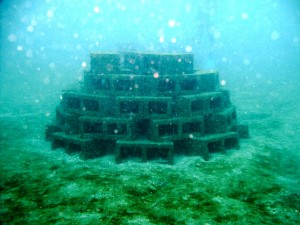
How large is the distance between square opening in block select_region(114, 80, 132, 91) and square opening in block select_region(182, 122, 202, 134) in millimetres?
2184

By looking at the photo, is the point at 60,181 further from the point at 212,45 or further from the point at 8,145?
the point at 212,45

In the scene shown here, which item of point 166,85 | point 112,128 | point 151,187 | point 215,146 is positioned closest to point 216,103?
point 215,146

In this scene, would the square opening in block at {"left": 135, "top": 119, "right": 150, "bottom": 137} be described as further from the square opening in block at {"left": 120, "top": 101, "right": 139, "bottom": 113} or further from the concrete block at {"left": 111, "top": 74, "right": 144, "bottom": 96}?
the concrete block at {"left": 111, "top": 74, "right": 144, "bottom": 96}

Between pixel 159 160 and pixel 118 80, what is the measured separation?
3024mm

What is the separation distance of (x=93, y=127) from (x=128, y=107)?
134 centimetres

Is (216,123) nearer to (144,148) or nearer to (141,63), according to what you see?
(144,148)

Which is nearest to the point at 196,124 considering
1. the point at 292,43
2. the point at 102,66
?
the point at 102,66

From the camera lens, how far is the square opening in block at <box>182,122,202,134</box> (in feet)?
27.3

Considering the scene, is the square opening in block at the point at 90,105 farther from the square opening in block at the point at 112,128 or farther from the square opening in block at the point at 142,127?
the square opening in block at the point at 142,127

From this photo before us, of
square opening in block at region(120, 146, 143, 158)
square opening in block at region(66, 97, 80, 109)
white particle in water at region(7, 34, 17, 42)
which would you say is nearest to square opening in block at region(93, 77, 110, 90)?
square opening in block at region(66, 97, 80, 109)

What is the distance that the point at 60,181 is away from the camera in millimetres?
6449

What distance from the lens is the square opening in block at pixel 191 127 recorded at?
831 centimetres

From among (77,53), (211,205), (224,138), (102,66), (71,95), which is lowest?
(211,205)

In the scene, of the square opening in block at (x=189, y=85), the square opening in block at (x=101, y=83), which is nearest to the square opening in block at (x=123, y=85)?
the square opening in block at (x=101, y=83)
